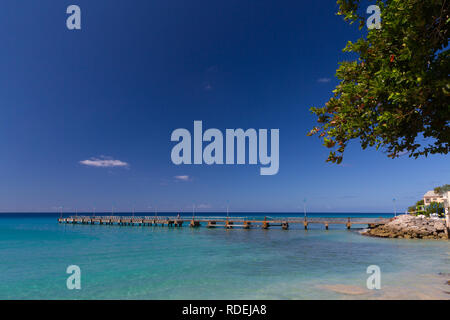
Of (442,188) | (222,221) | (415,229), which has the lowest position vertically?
(222,221)

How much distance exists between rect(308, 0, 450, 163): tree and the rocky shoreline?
112 feet

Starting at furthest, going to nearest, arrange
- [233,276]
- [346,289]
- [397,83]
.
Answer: [233,276] < [346,289] < [397,83]

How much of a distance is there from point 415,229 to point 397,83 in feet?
125

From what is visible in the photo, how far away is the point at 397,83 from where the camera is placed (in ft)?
18.2

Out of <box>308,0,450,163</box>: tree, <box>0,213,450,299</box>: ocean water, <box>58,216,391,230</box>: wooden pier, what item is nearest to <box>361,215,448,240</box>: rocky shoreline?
<box>58,216,391,230</box>: wooden pier

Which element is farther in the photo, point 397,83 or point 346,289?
point 346,289

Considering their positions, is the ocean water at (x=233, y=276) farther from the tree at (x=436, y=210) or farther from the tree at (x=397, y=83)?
the tree at (x=436, y=210)

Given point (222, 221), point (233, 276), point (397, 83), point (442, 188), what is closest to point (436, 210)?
point (442, 188)

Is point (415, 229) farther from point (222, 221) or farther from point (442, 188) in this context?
point (442, 188)

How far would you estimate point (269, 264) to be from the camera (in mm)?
18656

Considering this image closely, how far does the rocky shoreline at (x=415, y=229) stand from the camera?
109 feet

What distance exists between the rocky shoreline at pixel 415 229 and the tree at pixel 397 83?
112ft
